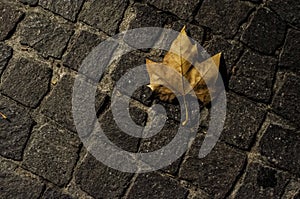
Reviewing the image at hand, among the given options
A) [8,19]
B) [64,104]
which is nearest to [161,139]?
[64,104]

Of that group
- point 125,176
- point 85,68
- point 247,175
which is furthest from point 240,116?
point 85,68

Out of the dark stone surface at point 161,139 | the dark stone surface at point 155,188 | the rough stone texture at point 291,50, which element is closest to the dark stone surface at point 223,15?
the rough stone texture at point 291,50

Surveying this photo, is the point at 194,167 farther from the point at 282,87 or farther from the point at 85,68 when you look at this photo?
the point at 85,68

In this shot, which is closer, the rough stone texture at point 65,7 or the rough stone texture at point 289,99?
the rough stone texture at point 289,99

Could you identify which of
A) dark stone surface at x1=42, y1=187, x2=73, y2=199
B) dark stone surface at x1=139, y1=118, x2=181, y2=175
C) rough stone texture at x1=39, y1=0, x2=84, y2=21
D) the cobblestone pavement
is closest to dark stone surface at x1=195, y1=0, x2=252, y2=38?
the cobblestone pavement

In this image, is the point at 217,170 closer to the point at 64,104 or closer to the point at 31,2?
the point at 64,104

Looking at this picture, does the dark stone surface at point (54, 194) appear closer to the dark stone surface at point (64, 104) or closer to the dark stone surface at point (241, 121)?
the dark stone surface at point (64, 104)

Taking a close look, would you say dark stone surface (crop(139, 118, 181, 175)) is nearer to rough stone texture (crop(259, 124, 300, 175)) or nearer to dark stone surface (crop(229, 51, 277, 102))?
dark stone surface (crop(229, 51, 277, 102))
